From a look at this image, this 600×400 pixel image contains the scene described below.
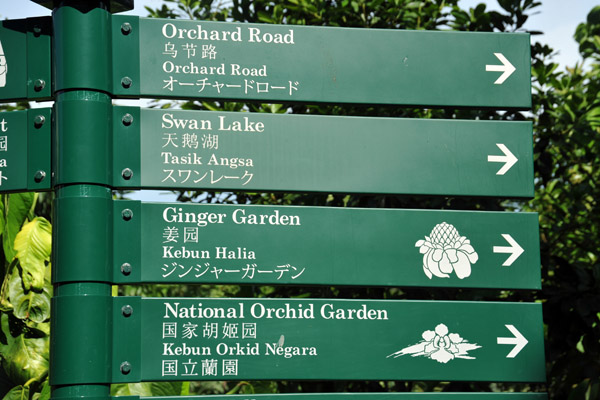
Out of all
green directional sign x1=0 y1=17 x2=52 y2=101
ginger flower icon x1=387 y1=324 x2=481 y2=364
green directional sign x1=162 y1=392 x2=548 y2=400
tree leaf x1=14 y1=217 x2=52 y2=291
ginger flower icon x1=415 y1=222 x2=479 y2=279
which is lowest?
green directional sign x1=162 y1=392 x2=548 y2=400

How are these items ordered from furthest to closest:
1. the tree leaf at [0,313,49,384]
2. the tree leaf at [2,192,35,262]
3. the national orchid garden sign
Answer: the tree leaf at [2,192,35,262], the tree leaf at [0,313,49,384], the national orchid garden sign

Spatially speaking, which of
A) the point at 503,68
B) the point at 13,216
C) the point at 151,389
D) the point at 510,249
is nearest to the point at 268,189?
the point at 510,249

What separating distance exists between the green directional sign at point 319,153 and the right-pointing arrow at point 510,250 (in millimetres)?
183

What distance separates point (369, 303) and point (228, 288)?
17.8 ft

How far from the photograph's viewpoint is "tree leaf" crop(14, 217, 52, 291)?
5.12 metres

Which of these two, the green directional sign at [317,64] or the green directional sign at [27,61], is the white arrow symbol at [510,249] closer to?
the green directional sign at [317,64]

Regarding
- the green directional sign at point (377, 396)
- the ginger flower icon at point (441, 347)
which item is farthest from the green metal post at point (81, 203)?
the ginger flower icon at point (441, 347)

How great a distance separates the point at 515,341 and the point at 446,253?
0.44 metres

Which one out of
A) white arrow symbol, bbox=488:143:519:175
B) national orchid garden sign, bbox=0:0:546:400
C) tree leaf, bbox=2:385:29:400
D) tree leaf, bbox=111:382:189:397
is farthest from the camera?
tree leaf, bbox=111:382:189:397

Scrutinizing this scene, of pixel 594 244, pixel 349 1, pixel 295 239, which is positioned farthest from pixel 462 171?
pixel 594 244

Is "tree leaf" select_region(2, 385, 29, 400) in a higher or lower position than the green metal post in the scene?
lower

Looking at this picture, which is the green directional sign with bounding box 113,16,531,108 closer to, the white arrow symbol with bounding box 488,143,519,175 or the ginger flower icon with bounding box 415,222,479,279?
the white arrow symbol with bounding box 488,143,519,175

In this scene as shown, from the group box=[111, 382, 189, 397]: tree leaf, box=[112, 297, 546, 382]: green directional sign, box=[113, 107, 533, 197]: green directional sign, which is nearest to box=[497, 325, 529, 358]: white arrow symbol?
box=[112, 297, 546, 382]: green directional sign

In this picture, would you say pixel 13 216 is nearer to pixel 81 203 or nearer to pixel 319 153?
pixel 81 203
